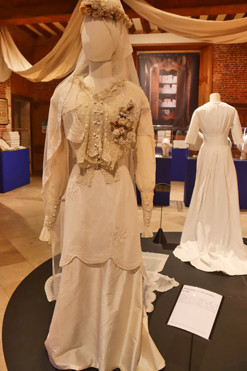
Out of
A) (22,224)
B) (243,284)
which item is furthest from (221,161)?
(22,224)

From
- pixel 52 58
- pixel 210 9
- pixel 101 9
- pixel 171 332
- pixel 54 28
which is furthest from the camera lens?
pixel 54 28

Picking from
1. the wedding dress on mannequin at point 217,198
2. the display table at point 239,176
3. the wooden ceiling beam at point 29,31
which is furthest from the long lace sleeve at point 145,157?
the wooden ceiling beam at point 29,31

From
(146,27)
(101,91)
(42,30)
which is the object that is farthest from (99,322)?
(42,30)

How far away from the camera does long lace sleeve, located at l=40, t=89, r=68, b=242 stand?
5.78 ft

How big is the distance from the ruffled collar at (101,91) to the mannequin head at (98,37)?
0.42 ft

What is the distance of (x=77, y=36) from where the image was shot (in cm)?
456

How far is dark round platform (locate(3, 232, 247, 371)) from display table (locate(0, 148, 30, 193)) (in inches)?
185

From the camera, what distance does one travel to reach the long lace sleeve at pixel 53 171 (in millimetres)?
1761

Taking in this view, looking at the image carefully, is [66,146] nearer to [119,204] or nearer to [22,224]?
[119,204]

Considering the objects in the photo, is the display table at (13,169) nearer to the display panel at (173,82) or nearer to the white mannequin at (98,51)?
the display panel at (173,82)

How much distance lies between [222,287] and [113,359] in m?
→ 1.40

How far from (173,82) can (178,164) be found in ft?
8.00

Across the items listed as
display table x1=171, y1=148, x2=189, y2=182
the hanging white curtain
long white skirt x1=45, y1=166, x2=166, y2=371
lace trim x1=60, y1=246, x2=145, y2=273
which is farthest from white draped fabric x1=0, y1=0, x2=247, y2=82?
display table x1=171, y1=148, x2=189, y2=182
